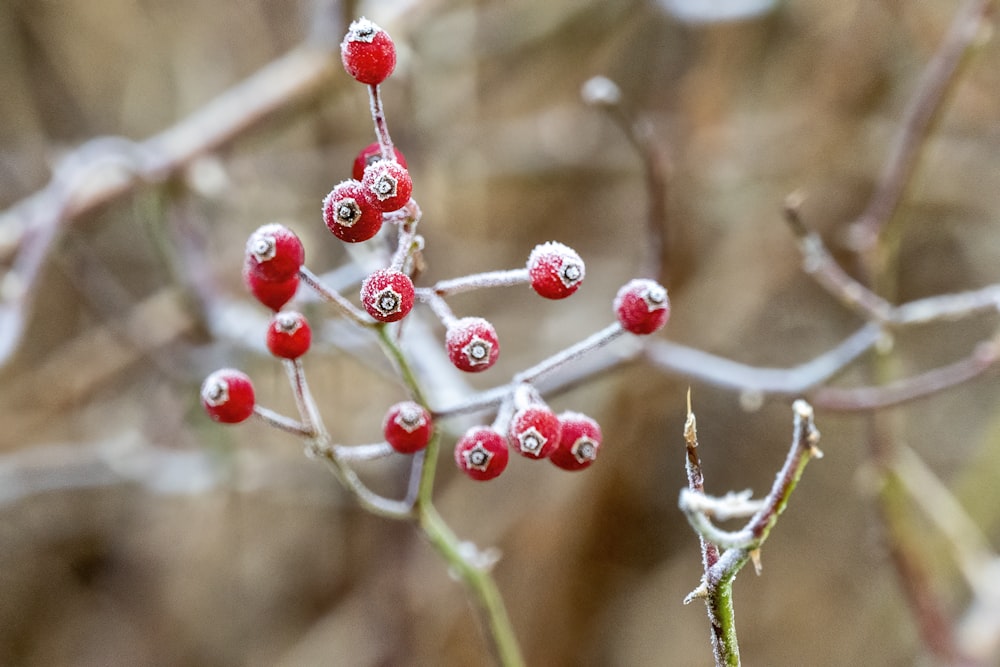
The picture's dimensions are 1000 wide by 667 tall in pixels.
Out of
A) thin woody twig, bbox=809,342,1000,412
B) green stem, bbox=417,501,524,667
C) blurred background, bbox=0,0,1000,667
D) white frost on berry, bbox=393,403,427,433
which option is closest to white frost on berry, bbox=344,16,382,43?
white frost on berry, bbox=393,403,427,433

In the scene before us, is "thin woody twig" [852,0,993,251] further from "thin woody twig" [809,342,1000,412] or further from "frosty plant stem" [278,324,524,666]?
"frosty plant stem" [278,324,524,666]

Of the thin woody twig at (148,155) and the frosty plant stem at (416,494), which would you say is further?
the thin woody twig at (148,155)

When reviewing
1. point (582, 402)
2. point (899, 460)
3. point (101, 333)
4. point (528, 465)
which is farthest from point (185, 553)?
point (899, 460)

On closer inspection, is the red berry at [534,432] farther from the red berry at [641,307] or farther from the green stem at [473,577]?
the green stem at [473,577]

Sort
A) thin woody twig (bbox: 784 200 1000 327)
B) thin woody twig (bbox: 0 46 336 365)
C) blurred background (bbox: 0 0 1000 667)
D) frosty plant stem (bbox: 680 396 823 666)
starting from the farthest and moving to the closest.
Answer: blurred background (bbox: 0 0 1000 667)
thin woody twig (bbox: 0 46 336 365)
thin woody twig (bbox: 784 200 1000 327)
frosty plant stem (bbox: 680 396 823 666)

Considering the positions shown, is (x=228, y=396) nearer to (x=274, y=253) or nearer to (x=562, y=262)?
(x=274, y=253)

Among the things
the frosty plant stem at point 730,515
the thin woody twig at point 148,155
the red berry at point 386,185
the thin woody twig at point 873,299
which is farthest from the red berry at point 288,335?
the thin woody twig at point 148,155

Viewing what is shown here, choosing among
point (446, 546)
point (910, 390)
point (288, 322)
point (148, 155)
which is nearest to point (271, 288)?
point (288, 322)
